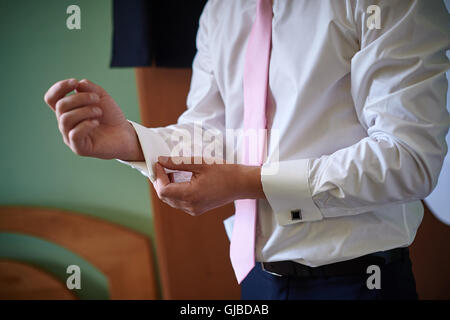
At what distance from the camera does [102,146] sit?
0.69 metres

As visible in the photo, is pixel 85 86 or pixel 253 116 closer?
pixel 85 86

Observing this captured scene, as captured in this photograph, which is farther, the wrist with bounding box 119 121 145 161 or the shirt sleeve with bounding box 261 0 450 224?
the wrist with bounding box 119 121 145 161

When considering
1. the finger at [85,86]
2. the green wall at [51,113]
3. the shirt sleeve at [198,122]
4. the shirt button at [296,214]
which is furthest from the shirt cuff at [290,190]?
the green wall at [51,113]

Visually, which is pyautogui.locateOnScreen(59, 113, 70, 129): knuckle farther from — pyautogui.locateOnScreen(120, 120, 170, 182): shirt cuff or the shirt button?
the shirt button

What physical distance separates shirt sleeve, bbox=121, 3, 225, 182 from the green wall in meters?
0.58

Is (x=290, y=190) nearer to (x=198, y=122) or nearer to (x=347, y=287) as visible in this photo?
(x=347, y=287)

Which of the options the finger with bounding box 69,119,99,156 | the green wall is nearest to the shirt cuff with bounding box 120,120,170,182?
the finger with bounding box 69,119,99,156

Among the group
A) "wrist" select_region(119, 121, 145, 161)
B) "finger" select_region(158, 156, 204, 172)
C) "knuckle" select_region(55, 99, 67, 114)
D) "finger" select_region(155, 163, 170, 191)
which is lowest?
"finger" select_region(155, 163, 170, 191)

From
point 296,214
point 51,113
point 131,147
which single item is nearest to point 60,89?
point 131,147

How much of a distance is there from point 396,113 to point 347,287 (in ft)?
1.06

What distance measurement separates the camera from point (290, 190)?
68 centimetres

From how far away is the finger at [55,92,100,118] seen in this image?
62 centimetres

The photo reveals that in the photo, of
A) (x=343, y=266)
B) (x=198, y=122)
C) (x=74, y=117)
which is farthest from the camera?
(x=198, y=122)

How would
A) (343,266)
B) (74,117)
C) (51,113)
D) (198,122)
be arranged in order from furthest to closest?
(51,113) → (198,122) → (343,266) → (74,117)
